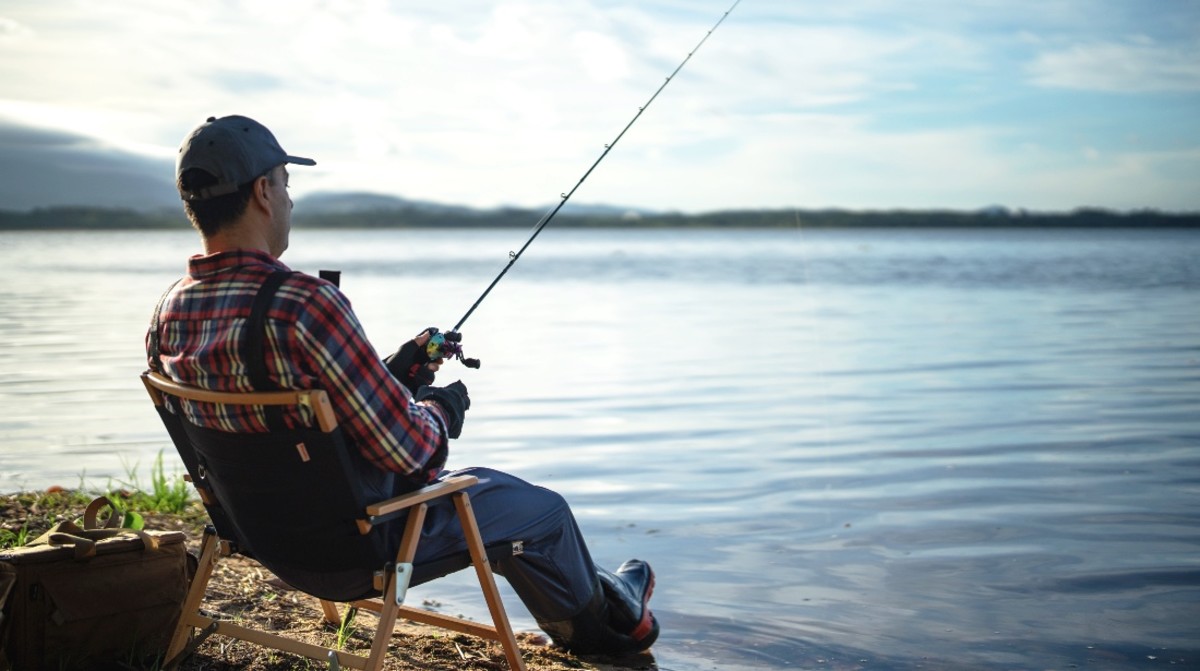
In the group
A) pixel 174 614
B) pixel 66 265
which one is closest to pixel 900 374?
pixel 174 614

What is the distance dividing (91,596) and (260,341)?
1218mm

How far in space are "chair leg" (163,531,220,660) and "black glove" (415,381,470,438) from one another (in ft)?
2.56

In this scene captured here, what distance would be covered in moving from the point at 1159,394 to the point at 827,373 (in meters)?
3.22

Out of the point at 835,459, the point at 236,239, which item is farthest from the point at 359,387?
the point at 835,459

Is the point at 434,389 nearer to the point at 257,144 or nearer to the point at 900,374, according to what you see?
the point at 257,144

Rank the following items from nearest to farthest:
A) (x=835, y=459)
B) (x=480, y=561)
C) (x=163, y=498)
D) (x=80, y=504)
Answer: (x=480, y=561) < (x=80, y=504) < (x=163, y=498) < (x=835, y=459)

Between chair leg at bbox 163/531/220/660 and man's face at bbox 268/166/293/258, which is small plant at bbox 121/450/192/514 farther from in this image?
man's face at bbox 268/166/293/258

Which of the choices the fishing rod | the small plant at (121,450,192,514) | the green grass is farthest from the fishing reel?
the small plant at (121,450,192,514)

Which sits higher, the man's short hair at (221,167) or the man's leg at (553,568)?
the man's short hair at (221,167)

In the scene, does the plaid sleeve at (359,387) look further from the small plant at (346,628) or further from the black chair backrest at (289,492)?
the small plant at (346,628)

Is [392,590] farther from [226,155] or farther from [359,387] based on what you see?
[226,155]

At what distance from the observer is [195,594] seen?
3.58 m

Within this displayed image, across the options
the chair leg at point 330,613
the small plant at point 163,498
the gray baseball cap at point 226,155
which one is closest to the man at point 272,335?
the gray baseball cap at point 226,155

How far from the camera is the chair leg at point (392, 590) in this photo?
125 inches
